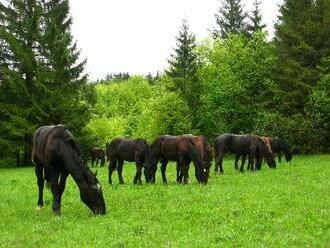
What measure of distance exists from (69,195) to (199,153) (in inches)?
223

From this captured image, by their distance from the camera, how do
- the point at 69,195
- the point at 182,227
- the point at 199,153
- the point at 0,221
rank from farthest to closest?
the point at 199,153, the point at 69,195, the point at 0,221, the point at 182,227

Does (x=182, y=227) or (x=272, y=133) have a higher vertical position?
(x=272, y=133)

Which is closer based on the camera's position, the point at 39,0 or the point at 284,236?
the point at 284,236

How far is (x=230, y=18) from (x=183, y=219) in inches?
2381

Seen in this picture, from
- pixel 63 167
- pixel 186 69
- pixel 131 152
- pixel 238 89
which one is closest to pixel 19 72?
pixel 186 69

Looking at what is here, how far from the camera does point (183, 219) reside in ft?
39.8

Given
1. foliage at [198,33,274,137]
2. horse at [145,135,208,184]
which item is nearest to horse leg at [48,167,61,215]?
horse at [145,135,208,184]

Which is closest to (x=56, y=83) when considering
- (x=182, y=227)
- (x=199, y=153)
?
(x=199, y=153)

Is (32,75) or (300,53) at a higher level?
(300,53)

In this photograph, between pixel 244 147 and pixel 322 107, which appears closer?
pixel 244 147

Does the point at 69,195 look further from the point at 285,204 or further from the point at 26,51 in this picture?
the point at 26,51

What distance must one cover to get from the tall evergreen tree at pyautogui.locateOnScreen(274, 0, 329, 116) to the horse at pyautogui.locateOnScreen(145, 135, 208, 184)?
27234 mm

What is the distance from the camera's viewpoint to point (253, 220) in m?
11.6

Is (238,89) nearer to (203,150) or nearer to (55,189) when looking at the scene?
(203,150)
